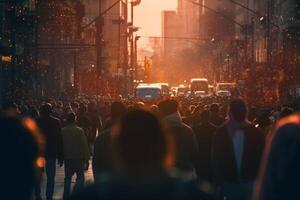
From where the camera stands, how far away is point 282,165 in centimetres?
554

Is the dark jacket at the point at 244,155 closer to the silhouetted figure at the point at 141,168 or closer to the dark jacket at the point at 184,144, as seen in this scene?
the dark jacket at the point at 184,144

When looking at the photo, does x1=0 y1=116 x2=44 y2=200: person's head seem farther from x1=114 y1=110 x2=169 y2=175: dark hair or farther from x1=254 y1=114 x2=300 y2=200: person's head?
x1=254 y1=114 x2=300 y2=200: person's head

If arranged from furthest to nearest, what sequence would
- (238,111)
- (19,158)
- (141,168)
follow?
(238,111), (19,158), (141,168)

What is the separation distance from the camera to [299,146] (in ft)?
18.1

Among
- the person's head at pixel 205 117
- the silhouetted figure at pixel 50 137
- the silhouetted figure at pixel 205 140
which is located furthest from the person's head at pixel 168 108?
the silhouetted figure at pixel 50 137

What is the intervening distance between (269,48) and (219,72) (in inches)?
3170

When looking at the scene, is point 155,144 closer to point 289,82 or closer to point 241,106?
point 241,106

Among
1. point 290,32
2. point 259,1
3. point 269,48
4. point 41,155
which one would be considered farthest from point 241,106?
point 259,1

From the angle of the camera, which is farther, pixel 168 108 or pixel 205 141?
pixel 205 141

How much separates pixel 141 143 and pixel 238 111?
6797mm

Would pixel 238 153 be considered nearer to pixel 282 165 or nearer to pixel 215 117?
pixel 282 165

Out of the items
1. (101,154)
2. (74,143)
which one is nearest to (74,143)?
(74,143)

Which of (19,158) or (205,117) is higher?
(19,158)

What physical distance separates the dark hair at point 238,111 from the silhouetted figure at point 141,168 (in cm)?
653
